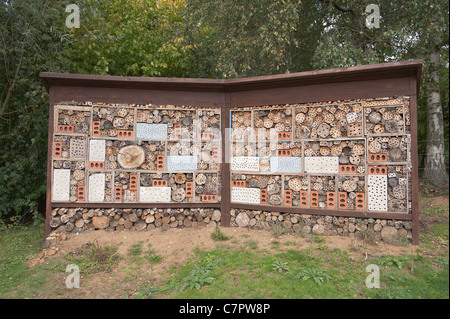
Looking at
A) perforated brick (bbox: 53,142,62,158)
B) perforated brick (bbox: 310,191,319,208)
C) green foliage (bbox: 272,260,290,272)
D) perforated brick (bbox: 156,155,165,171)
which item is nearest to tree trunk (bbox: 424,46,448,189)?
perforated brick (bbox: 310,191,319,208)

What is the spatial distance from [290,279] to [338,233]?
6.45ft

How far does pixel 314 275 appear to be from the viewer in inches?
155

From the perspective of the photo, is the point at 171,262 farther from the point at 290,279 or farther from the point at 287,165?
the point at 287,165

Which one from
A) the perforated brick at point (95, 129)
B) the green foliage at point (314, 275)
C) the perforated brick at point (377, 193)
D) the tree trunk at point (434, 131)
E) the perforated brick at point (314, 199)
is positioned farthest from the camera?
the tree trunk at point (434, 131)

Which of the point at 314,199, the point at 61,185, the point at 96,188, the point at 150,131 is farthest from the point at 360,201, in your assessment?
the point at 61,185

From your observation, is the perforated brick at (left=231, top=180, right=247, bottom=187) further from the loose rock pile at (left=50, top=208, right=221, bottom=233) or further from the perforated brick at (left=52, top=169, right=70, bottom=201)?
Answer: the perforated brick at (left=52, top=169, right=70, bottom=201)

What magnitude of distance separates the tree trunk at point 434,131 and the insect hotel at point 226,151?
5.01 metres

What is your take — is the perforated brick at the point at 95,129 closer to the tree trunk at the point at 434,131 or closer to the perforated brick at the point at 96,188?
the perforated brick at the point at 96,188

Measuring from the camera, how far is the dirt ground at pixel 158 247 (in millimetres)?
4152

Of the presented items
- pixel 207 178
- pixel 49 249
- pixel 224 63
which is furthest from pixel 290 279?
pixel 224 63

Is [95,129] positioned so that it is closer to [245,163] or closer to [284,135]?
[245,163]

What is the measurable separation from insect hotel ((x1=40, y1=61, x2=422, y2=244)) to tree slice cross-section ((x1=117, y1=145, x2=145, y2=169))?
0.07ft

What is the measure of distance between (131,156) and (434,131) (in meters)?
9.76

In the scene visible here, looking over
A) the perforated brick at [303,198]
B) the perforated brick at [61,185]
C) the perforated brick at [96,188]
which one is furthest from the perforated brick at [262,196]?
the perforated brick at [61,185]
